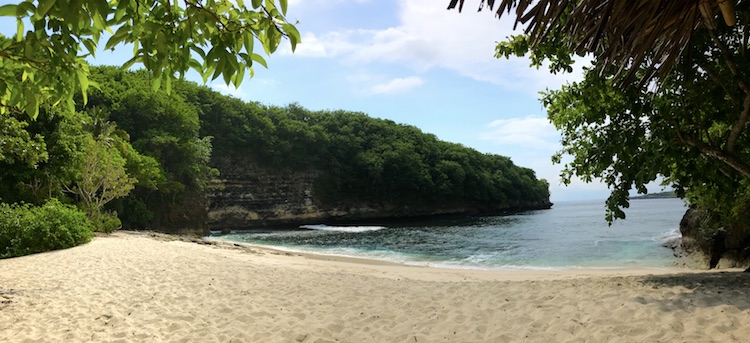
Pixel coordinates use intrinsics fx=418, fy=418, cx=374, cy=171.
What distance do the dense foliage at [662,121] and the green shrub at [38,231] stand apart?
1468 centimetres

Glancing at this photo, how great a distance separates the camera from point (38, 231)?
43.8ft

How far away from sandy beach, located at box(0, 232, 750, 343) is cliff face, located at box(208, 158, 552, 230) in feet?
159

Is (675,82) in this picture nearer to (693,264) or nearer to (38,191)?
(693,264)

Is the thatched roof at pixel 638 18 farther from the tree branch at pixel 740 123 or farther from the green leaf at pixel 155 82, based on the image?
the tree branch at pixel 740 123

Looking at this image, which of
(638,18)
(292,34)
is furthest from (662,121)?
(292,34)

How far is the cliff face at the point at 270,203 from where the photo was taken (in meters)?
57.5

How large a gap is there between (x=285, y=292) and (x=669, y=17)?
7410mm

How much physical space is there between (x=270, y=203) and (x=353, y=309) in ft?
188

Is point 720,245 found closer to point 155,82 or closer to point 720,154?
point 720,154

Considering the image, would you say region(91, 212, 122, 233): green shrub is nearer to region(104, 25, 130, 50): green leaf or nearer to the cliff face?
region(104, 25, 130, 50): green leaf

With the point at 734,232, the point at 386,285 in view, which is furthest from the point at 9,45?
the point at 734,232

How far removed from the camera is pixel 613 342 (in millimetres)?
5008

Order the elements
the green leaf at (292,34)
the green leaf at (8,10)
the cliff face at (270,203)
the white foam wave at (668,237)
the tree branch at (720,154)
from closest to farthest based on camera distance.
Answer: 1. the green leaf at (8,10)
2. the green leaf at (292,34)
3. the tree branch at (720,154)
4. the white foam wave at (668,237)
5. the cliff face at (270,203)

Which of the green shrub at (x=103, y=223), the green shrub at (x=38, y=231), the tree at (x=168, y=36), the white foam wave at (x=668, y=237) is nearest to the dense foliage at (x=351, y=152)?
the green shrub at (x=103, y=223)
